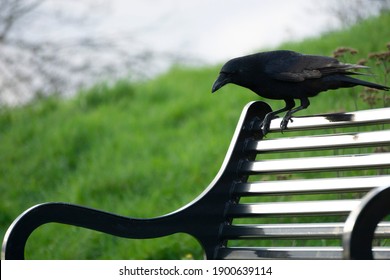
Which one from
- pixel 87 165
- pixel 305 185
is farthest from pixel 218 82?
pixel 87 165

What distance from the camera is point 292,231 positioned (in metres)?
2.14

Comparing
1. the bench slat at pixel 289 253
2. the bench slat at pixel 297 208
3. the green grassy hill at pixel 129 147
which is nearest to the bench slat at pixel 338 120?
the bench slat at pixel 297 208

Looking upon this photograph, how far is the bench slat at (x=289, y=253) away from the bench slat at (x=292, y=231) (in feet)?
0.14

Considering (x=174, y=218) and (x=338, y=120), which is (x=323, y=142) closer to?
(x=338, y=120)

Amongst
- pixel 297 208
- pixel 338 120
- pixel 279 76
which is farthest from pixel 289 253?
pixel 279 76

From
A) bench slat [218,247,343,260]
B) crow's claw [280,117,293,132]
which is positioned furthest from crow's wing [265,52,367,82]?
bench slat [218,247,343,260]

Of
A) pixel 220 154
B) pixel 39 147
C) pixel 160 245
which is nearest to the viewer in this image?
pixel 160 245

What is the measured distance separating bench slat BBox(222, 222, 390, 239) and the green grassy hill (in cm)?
196

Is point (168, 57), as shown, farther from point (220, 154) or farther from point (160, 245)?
point (160, 245)

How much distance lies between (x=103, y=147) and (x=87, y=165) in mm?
208

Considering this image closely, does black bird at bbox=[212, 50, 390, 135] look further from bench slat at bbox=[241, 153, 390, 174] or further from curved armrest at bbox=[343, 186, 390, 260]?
curved armrest at bbox=[343, 186, 390, 260]

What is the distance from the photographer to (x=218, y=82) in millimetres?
2334

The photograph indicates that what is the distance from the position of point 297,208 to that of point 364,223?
2.31 feet

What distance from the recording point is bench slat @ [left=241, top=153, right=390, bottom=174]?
2.06 meters
